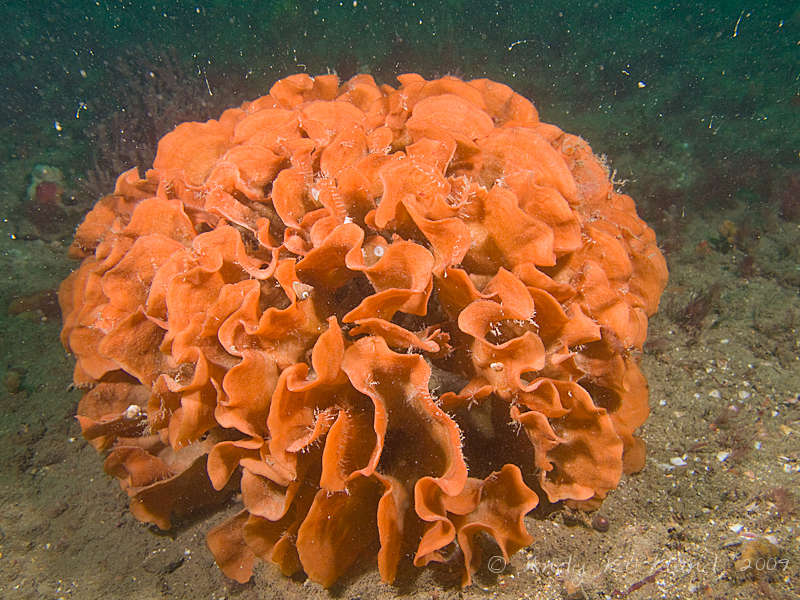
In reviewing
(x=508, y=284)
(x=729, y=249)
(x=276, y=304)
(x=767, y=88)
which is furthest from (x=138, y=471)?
(x=767, y=88)

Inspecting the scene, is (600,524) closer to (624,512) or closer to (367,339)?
(624,512)

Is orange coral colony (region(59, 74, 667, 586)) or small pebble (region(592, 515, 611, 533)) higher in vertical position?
orange coral colony (region(59, 74, 667, 586))

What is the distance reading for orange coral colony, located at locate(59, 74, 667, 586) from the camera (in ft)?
7.51

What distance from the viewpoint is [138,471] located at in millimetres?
2840

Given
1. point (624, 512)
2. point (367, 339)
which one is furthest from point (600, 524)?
point (367, 339)

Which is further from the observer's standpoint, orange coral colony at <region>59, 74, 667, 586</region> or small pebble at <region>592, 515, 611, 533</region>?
→ small pebble at <region>592, 515, 611, 533</region>

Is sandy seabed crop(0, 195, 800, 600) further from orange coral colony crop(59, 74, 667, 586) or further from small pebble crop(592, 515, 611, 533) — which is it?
orange coral colony crop(59, 74, 667, 586)

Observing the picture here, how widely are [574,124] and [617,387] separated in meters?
8.96

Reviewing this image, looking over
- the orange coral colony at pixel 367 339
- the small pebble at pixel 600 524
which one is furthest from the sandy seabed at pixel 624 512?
the orange coral colony at pixel 367 339

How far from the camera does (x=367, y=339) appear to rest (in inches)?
89.6

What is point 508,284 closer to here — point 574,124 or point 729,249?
point 729,249

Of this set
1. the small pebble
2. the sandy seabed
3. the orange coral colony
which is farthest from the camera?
the small pebble

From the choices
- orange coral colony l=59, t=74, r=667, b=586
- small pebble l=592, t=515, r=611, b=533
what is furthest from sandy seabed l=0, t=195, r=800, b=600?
orange coral colony l=59, t=74, r=667, b=586

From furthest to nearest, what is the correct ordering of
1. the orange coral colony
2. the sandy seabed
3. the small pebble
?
the small pebble → the sandy seabed → the orange coral colony
